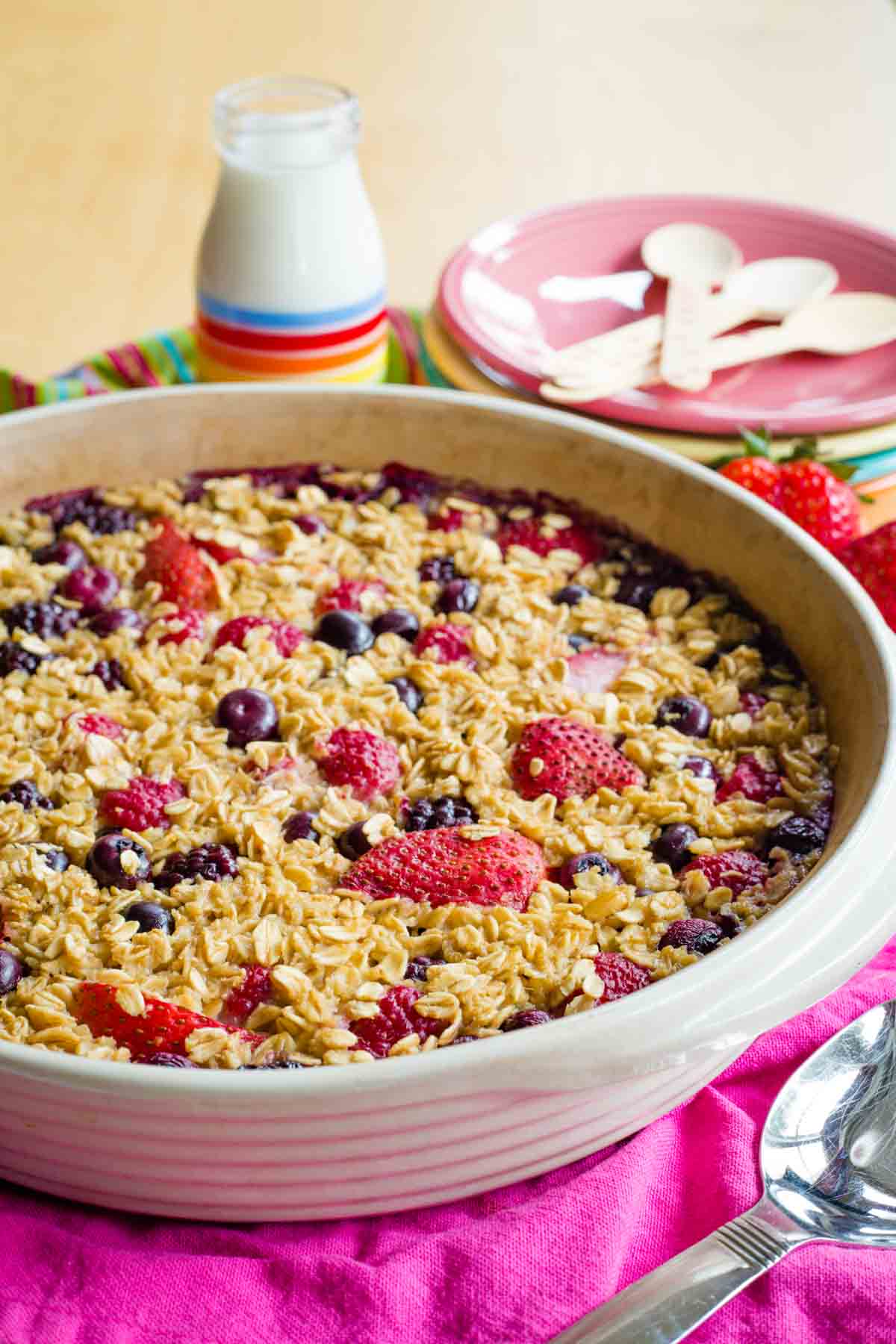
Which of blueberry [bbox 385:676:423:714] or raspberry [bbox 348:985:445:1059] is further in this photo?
blueberry [bbox 385:676:423:714]

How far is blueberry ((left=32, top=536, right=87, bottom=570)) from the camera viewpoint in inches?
61.9

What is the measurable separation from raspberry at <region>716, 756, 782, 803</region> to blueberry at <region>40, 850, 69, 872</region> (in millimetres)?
545

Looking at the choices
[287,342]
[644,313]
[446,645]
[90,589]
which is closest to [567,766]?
[446,645]

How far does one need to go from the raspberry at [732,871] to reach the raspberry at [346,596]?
0.47m

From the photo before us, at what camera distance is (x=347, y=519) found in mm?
1649

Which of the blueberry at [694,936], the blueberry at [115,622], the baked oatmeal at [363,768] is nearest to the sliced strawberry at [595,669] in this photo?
the baked oatmeal at [363,768]

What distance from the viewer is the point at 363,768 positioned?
4.25 ft

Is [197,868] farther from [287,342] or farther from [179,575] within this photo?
[287,342]

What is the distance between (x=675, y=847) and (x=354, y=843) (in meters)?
0.26

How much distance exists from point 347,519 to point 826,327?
684 mm

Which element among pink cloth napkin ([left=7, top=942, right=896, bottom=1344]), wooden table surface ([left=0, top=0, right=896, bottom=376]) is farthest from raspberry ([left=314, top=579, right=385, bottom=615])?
wooden table surface ([left=0, top=0, right=896, bottom=376])

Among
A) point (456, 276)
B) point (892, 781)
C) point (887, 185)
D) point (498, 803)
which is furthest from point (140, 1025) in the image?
point (887, 185)

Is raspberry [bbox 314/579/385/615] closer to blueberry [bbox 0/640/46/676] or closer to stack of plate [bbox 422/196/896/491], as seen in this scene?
blueberry [bbox 0/640/46/676]

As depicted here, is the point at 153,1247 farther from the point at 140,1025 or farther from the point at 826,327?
the point at 826,327
